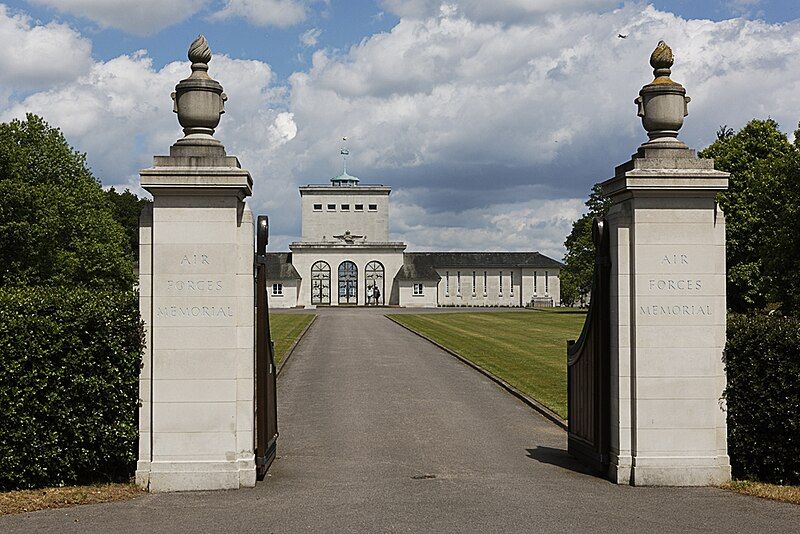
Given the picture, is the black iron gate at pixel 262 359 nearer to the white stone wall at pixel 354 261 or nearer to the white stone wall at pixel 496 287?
the white stone wall at pixel 354 261

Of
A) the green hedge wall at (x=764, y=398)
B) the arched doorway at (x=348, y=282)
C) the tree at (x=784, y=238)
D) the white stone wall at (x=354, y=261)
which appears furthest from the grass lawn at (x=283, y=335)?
the arched doorway at (x=348, y=282)

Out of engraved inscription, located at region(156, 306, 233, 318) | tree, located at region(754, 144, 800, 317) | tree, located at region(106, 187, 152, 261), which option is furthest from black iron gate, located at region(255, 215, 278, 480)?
tree, located at region(106, 187, 152, 261)

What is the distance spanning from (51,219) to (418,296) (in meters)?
58.5

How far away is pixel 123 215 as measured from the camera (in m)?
82.7

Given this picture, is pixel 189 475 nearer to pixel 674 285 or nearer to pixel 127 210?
pixel 674 285

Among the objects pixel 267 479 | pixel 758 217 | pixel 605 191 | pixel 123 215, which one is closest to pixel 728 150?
pixel 758 217

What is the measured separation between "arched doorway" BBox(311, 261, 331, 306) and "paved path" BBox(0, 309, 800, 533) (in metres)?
78.7

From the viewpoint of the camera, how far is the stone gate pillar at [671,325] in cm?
1092

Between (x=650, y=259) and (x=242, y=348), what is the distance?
495cm

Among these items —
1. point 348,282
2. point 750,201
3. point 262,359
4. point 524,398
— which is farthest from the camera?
point 348,282

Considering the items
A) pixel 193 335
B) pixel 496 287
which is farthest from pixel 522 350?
pixel 496 287

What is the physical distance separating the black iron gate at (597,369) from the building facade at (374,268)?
82765 mm

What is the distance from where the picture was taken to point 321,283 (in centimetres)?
9681

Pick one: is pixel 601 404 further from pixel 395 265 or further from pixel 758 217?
pixel 395 265
